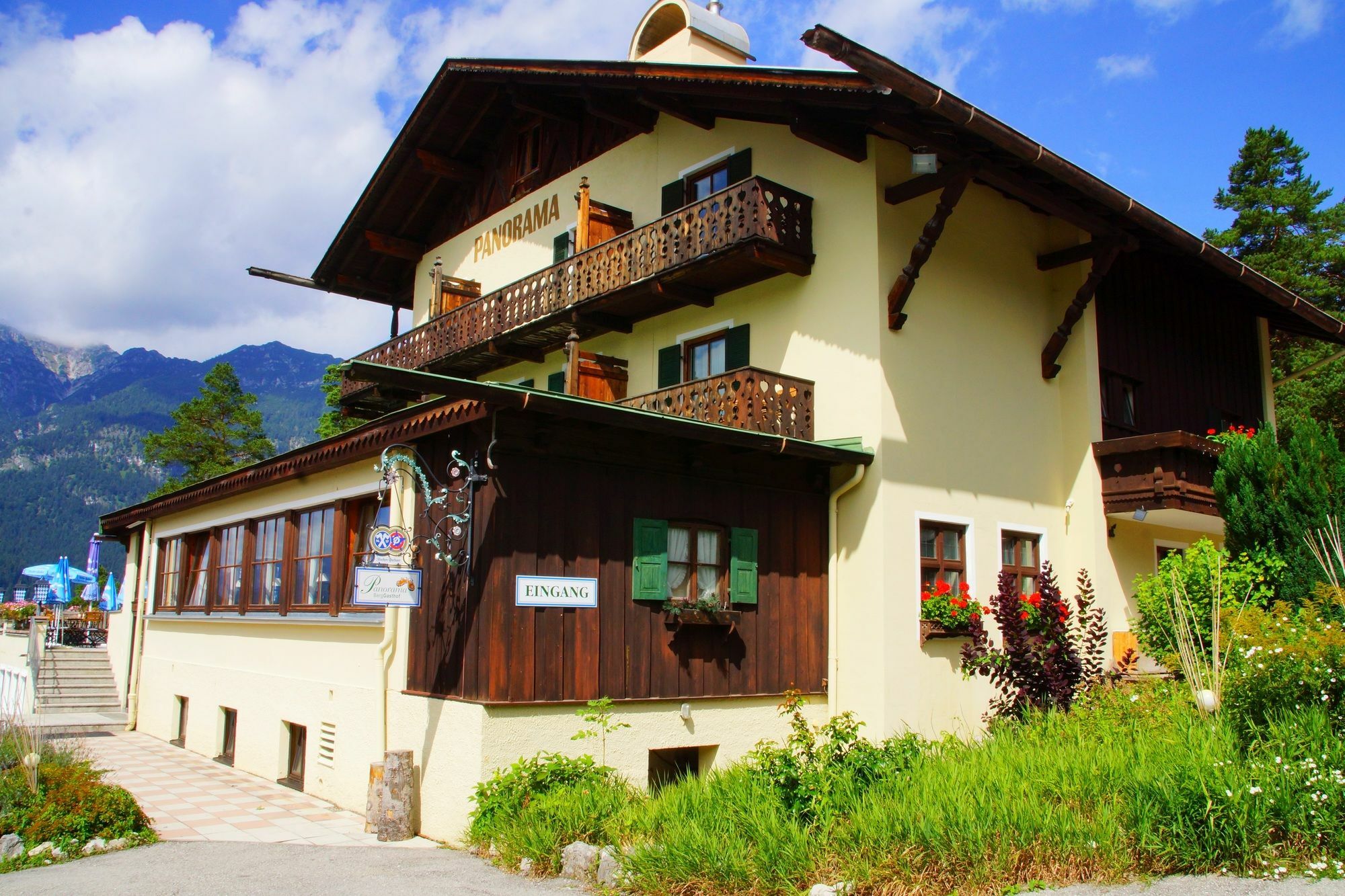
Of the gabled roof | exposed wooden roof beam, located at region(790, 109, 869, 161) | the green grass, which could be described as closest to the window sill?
the green grass

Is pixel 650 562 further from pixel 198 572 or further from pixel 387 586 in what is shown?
pixel 198 572

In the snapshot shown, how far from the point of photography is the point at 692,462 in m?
11.9

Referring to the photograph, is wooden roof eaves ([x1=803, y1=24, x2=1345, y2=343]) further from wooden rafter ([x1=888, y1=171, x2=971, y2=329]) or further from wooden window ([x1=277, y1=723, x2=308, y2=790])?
wooden window ([x1=277, y1=723, x2=308, y2=790])

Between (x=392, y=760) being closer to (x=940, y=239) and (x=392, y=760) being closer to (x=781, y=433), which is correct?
(x=781, y=433)

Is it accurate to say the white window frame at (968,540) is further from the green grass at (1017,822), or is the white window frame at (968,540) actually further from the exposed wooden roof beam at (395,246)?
the exposed wooden roof beam at (395,246)

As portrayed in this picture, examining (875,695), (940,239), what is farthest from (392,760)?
(940,239)

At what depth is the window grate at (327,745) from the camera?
41.6 feet

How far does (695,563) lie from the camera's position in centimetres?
1191

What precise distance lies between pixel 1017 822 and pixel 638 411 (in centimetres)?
516

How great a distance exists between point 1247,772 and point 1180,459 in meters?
7.92

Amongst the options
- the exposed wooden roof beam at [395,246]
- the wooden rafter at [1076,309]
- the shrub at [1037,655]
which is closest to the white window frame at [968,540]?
the shrub at [1037,655]

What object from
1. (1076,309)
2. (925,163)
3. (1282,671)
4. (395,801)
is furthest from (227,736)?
(1282,671)

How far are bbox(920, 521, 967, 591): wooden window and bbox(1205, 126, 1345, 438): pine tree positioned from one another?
18.9 m

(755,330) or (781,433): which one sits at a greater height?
(755,330)
